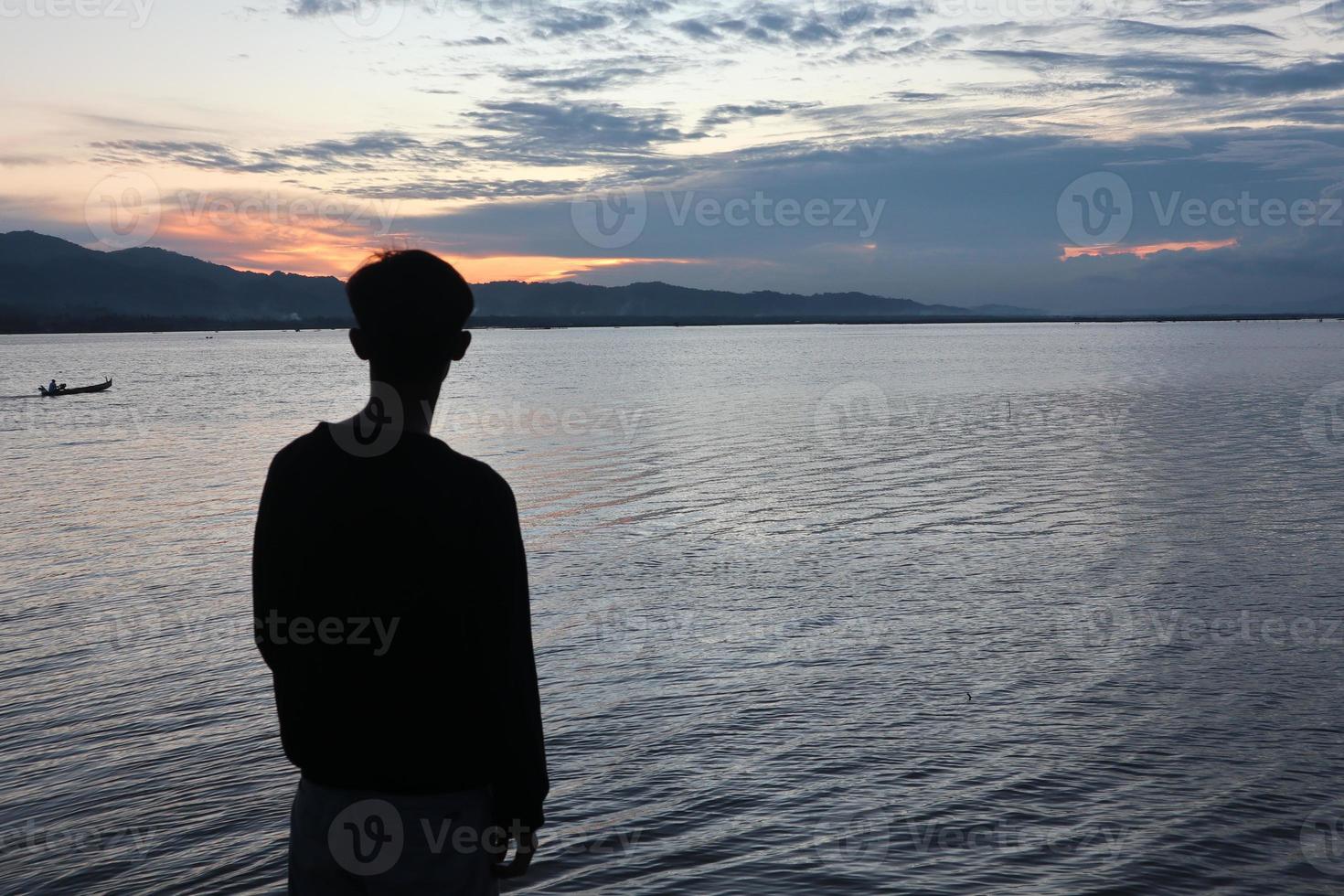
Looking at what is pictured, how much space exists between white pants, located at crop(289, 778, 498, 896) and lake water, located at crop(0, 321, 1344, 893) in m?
5.47

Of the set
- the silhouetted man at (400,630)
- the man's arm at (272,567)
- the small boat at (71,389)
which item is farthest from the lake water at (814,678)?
the small boat at (71,389)

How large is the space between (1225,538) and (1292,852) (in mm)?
13174

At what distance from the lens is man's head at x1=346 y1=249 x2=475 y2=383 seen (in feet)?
9.87

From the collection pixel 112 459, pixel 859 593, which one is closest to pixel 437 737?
pixel 859 593

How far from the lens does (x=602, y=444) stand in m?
38.5

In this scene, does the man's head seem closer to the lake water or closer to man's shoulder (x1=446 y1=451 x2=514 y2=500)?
man's shoulder (x1=446 y1=451 x2=514 y2=500)

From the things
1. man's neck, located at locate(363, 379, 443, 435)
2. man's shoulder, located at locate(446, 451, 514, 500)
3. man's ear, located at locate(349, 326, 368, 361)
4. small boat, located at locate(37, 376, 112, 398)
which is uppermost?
man's ear, located at locate(349, 326, 368, 361)

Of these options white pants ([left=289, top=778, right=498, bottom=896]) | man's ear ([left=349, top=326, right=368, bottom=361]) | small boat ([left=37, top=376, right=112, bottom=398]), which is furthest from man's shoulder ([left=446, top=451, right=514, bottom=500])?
small boat ([left=37, top=376, right=112, bottom=398])

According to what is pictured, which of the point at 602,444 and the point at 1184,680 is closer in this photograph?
the point at 1184,680

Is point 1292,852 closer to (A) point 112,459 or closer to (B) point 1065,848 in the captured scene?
(B) point 1065,848

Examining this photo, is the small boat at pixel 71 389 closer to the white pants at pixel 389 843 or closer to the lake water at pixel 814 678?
the lake water at pixel 814 678

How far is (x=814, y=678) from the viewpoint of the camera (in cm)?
1255

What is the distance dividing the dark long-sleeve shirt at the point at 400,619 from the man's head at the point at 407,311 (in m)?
0.29

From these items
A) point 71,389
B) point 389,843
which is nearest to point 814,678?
point 389,843
